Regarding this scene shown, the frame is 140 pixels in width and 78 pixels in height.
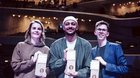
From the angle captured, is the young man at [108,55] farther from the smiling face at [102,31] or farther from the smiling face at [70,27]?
the smiling face at [70,27]

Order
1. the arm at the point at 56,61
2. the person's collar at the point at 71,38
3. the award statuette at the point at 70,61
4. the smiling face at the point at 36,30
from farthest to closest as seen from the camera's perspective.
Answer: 1. the smiling face at the point at 36,30
2. the person's collar at the point at 71,38
3. the arm at the point at 56,61
4. the award statuette at the point at 70,61

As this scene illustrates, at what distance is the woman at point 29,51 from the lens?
3721 mm

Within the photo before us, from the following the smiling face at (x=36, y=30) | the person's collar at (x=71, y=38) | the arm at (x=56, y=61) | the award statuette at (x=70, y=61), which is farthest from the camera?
the smiling face at (x=36, y=30)

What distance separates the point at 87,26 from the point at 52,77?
18.2m

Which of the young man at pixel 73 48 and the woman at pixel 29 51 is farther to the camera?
the woman at pixel 29 51

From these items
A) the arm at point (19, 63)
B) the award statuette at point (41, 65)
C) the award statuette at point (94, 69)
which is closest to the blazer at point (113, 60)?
the award statuette at point (94, 69)

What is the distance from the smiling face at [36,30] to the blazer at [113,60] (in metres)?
0.62

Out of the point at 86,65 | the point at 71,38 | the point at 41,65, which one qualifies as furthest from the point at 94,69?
the point at 41,65

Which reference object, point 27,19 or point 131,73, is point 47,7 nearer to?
point 27,19

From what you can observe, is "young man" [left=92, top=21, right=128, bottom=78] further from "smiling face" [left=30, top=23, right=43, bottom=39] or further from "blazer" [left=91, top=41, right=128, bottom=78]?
"smiling face" [left=30, top=23, right=43, bottom=39]

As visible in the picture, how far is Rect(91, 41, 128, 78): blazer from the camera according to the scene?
3662 mm

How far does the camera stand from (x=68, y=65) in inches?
135

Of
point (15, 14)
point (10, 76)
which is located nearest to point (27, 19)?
point (15, 14)

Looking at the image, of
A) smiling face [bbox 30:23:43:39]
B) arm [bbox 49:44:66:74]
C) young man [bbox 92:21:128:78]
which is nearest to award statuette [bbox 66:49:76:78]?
arm [bbox 49:44:66:74]
